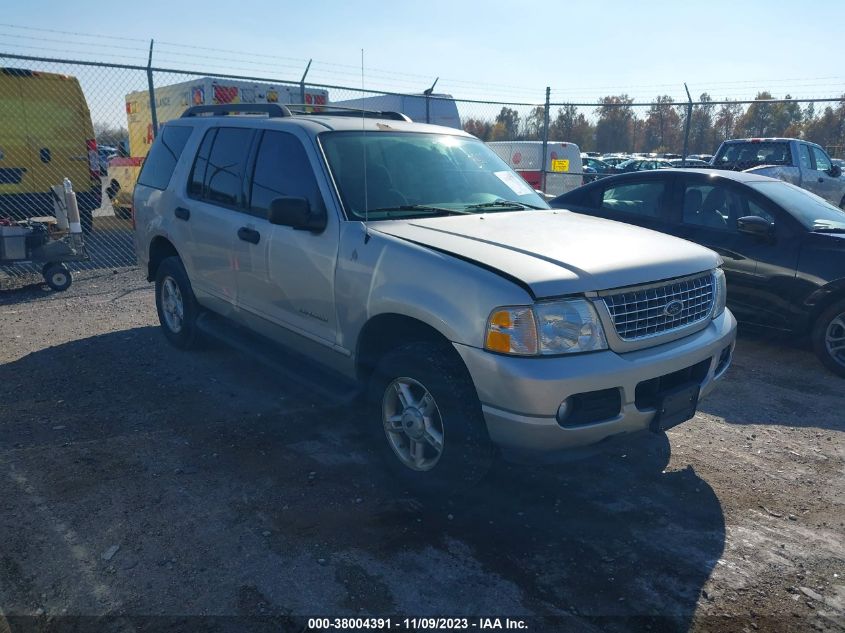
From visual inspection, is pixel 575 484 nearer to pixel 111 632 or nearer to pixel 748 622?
pixel 748 622

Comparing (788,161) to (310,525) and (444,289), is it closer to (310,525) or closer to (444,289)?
(444,289)

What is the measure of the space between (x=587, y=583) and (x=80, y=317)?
21.1 ft

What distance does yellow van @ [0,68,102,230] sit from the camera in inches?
415

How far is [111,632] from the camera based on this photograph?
2738mm

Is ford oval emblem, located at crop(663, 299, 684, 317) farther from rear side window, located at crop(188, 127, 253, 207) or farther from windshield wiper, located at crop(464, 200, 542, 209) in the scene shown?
rear side window, located at crop(188, 127, 253, 207)

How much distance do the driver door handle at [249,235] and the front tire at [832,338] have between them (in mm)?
4731

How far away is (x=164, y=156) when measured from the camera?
20.0 ft

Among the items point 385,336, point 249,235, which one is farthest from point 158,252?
point 385,336

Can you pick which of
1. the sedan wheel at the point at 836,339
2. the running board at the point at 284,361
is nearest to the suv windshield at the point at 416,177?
the running board at the point at 284,361

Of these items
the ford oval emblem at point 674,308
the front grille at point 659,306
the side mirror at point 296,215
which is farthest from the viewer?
the side mirror at point 296,215

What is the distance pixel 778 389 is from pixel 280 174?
4.25 meters

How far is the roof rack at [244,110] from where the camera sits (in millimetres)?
5129

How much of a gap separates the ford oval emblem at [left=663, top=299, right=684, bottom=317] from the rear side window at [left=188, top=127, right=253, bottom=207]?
299 cm

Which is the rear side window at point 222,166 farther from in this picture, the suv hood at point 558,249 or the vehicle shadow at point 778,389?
the vehicle shadow at point 778,389
